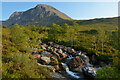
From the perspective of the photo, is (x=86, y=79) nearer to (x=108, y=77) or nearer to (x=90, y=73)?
(x=90, y=73)

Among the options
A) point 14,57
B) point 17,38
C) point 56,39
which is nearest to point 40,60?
point 17,38

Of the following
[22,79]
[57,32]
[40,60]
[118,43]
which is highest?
[57,32]

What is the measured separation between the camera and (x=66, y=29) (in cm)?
6059

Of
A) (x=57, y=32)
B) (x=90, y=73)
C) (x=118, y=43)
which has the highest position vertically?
(x=57, y=32)

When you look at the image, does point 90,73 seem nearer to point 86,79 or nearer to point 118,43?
point 86,79

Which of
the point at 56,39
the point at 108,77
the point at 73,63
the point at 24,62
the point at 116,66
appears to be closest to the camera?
the point at 108,77

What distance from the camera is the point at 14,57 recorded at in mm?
11828

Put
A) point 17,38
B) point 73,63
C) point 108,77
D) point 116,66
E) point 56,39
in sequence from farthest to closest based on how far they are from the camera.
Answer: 1. point 56,39
2. point 73,63
3. point 17,38
4. point 116,66
5. point 108,77

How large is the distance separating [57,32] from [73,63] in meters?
37.3

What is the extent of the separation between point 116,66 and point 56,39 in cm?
4961

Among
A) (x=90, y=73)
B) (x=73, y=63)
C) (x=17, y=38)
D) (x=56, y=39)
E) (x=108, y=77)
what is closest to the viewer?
(x=108, y=77)

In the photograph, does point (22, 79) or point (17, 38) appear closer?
point (22, 79)

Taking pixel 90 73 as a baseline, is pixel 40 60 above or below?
above

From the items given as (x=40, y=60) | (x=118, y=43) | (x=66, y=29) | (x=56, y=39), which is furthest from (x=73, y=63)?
(x=66, y=29)
